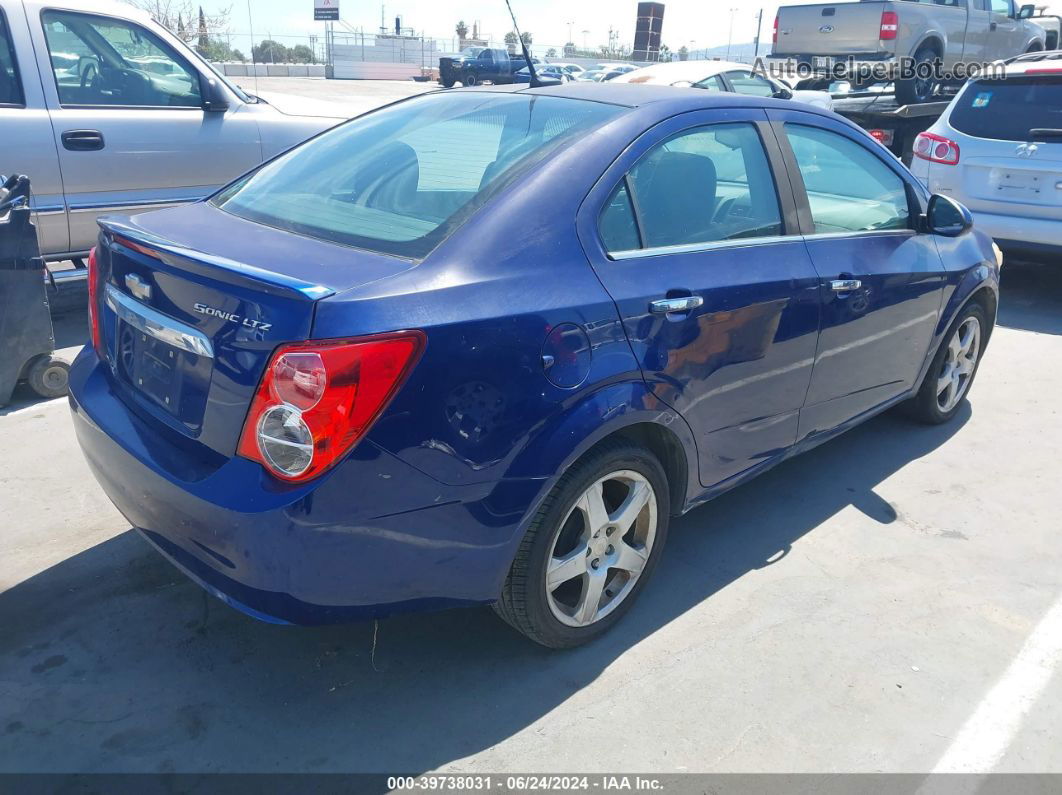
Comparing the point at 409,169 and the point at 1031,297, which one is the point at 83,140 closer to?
the point at 409,169

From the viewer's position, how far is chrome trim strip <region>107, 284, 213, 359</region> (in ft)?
7.91

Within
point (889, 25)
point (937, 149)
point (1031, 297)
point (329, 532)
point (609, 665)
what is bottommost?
point (1031, 297)

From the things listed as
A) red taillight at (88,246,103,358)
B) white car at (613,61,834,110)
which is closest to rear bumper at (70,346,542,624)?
red taillight at (88,246,103,358)

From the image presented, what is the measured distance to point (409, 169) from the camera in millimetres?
3059

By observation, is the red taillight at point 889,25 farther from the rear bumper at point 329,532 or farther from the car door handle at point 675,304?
the rear bumper at point 329,532

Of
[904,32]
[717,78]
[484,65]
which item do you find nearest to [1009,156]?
[717,78]

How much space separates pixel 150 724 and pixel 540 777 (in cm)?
108

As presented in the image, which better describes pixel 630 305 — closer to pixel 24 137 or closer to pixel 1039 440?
pixel 1039 440

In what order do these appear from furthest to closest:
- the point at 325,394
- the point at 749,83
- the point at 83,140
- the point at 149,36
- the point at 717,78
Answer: the point at 749,83 < the point at 717,78 < the point at 149,36 < the point at 83,140 < the point at 325,394

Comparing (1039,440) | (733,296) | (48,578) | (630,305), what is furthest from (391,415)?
(1039,440)

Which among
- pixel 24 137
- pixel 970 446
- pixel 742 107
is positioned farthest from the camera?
pixel 24 137

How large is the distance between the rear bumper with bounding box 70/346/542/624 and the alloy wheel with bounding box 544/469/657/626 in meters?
0.30

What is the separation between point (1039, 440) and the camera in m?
4.81

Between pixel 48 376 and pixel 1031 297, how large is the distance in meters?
7.25
